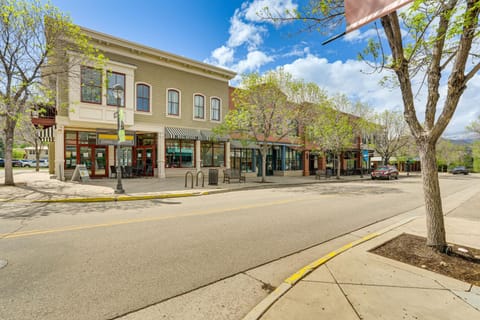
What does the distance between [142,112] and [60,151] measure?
19.5 feet

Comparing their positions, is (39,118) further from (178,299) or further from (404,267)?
(404,267)

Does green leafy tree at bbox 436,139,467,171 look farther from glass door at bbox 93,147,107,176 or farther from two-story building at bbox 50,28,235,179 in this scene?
glass door at bbox 93,147,107,176

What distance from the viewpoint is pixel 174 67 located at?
19656 millimetres

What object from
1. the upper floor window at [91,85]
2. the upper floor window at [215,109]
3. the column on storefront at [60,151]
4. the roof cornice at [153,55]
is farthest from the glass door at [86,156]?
the upper floor window at [215,109]

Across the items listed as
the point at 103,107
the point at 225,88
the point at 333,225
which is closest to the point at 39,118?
the point at 103,107

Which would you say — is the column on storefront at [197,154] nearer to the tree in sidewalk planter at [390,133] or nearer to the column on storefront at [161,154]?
the column on storefront at [161,154]

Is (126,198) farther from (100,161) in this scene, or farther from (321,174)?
(321,174)

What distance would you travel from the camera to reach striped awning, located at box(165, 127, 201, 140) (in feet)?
62.2

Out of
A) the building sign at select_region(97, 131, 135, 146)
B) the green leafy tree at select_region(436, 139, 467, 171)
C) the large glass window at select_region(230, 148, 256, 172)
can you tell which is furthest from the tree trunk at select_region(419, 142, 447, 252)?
the green leafy tree at select_region(436, 139, 467, 171)

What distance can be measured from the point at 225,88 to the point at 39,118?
14521mm

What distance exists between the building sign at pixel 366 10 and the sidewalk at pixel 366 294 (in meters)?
3.70

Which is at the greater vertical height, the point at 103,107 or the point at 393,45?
the point at 103,107

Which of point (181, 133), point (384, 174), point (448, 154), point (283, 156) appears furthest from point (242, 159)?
point (448, 154)

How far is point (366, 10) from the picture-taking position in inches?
136
